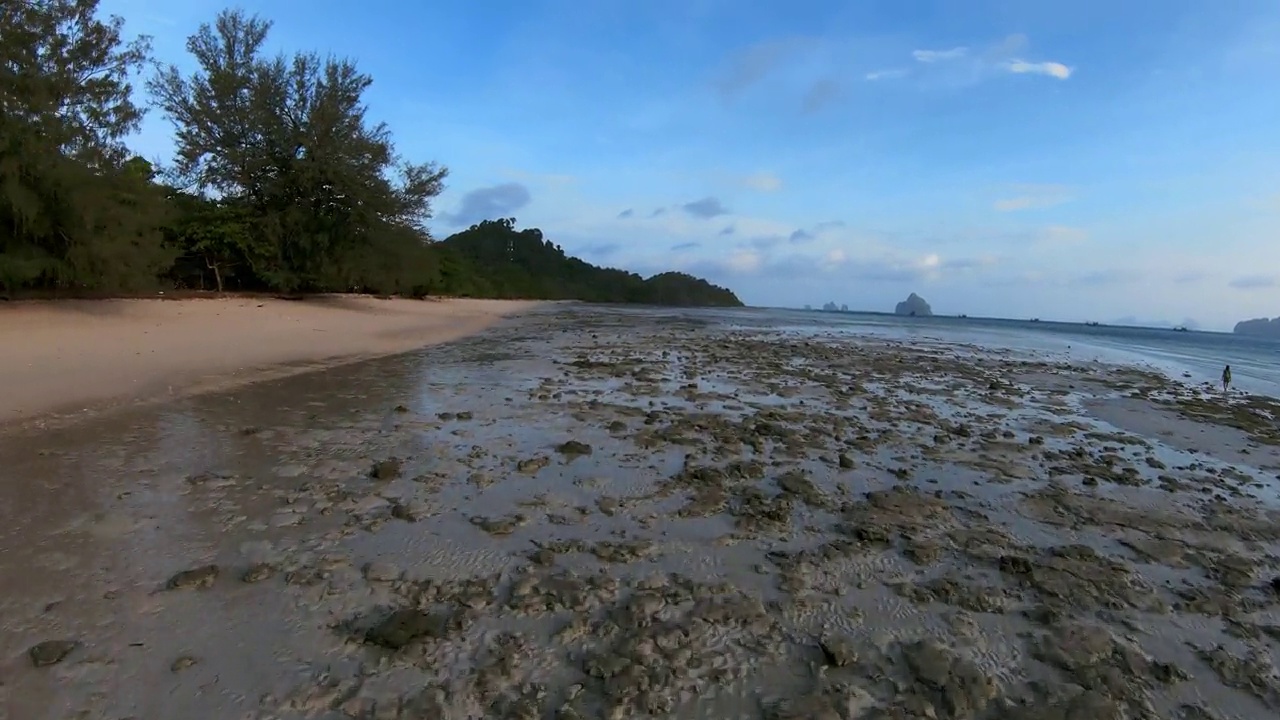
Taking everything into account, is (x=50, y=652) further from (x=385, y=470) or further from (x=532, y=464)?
(x=532, y=464)

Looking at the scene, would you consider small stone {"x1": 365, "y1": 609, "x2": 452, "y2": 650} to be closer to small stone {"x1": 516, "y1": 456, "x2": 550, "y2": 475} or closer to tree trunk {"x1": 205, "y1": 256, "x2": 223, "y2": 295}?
small stone {"x1": 516, "y1": 456, "x2": 550, "y2": 475}

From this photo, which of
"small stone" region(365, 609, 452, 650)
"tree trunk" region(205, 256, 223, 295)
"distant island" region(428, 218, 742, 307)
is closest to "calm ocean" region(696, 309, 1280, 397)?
"small stone" region(365, 609, 452, 650)

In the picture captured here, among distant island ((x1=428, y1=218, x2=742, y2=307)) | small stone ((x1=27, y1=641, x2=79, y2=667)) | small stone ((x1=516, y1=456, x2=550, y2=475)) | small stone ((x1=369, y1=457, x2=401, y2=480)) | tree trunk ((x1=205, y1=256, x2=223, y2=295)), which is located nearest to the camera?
small stone ((x1=27, y1=641, x2=79, y2=667))

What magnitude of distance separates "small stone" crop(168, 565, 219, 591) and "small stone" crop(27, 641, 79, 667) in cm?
68

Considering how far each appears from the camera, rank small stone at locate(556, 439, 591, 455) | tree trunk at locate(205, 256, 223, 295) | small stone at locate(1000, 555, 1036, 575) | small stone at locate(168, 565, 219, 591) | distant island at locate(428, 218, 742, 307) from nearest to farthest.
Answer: small stone at locate(168, 565, 219, 591) < small stone at locate(1000, 555, 1036, 575) < small stone at locate(556, 439, 591, 455) < tree trunk at locate(205, 256, 223, 295) < distant island at locate(428, 218, 742, 307)

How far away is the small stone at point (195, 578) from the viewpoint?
397 cm

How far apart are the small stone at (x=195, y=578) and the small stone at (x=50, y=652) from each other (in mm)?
680

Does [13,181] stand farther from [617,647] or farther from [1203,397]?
[1203,397]

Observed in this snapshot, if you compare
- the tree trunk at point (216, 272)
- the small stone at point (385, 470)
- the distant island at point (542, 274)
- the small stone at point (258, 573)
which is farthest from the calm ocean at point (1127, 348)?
the distant island at point (542, 274)

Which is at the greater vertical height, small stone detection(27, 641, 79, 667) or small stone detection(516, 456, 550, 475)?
small stone detection(516, 456, 550, 475)

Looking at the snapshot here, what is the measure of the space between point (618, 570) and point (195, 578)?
267 cm

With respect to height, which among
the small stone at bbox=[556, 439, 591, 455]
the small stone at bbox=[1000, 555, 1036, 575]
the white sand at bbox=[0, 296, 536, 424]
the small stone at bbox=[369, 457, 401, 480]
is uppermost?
the white sand at bbox=[0, 296, 536, 424]

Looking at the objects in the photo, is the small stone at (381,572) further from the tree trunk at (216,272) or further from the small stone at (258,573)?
the tree trunk at (216,272)

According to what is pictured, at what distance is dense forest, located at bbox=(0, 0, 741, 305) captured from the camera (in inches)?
703
